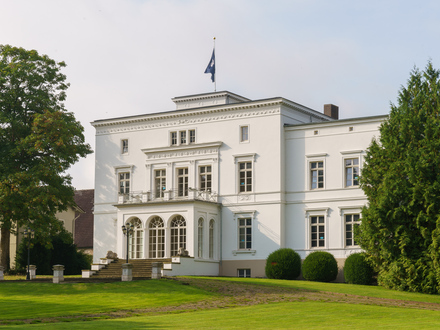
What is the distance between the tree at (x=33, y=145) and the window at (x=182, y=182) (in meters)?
6.99

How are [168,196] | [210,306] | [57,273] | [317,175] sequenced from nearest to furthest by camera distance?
[210,306], [57,273], [317,175], [168,196]

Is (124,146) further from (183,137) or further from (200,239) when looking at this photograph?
(200,239)

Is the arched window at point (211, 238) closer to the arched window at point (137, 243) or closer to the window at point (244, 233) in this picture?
the window at point (244, 233)

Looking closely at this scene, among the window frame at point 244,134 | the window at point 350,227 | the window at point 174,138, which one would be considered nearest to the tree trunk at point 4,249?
the window at point 174,138

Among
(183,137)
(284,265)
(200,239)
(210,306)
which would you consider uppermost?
(183,137)

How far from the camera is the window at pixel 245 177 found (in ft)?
147

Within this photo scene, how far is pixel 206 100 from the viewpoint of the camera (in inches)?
1881

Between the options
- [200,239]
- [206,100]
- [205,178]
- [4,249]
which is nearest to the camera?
[200,239]

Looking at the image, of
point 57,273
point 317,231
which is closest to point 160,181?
point 317,231

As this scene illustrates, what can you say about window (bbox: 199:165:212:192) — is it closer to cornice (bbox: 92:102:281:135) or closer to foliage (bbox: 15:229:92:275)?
cornice (bbox: 92:102:281:135)

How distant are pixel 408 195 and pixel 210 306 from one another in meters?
12.0

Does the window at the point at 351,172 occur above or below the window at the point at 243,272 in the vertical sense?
above

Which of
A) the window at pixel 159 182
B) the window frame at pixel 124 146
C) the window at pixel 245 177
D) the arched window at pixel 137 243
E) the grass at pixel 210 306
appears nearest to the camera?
the grass at pixel 210 306

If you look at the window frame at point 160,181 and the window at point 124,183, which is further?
the window at point 124,183
